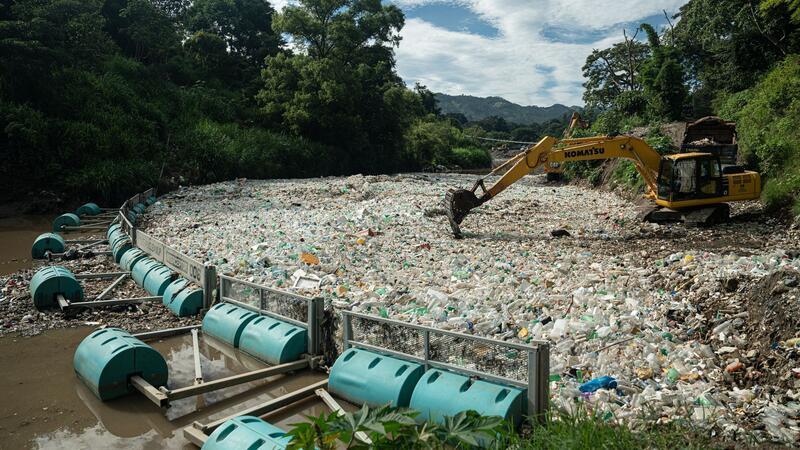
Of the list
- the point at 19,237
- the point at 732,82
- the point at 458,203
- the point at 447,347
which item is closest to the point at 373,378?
the point at 447,347

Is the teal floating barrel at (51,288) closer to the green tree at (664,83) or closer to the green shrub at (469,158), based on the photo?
the green tree at (664,83)

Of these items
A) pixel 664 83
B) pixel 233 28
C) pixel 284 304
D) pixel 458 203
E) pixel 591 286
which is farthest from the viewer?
pixel 233 28

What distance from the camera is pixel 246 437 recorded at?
10.3ft

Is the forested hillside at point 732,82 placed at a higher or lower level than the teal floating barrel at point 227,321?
higher

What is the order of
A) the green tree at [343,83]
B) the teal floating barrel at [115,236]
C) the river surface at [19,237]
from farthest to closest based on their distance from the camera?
the green tree at [343,83] → the teal floating barrel at [115,236] → the river surface at [19,237]

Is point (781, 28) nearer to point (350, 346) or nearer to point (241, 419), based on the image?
point (350, 346)

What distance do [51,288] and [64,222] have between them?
7682 millimetres

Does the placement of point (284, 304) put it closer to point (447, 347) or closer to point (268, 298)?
point (268, 298)

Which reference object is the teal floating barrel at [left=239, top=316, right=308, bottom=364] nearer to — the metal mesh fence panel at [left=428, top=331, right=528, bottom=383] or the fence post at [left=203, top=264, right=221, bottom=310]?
the fence post at [left=203, top=264, right=221, bottom=310]

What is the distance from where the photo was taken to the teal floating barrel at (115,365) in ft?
14.5

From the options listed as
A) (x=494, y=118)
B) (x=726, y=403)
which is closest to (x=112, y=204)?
(x=726, y=403)

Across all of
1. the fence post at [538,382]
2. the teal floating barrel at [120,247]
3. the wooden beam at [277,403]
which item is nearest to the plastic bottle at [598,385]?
the fence post at [538,382]

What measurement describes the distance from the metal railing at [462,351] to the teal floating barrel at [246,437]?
134 cm

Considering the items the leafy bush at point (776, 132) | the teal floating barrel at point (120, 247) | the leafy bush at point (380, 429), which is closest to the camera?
the leafy bush at point (380, 429)
